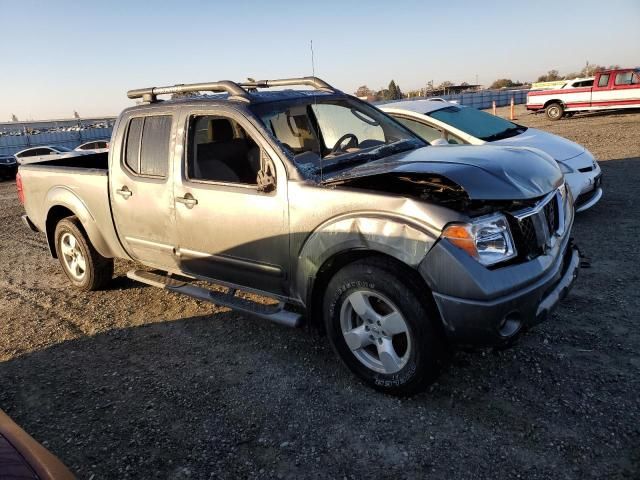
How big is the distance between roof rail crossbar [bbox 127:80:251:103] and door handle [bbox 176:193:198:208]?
2.72 ft

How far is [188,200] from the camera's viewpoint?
12.5 ft

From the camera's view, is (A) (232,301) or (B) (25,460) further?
(A) (232,301)

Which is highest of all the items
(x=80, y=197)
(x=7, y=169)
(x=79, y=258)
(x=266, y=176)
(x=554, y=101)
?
(x=266, y=176)

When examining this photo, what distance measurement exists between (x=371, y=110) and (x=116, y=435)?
10.7 feet

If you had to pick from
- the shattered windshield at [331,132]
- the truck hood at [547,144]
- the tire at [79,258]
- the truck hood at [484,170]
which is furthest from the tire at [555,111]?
the tire at [79,258]

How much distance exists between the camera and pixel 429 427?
2787mm

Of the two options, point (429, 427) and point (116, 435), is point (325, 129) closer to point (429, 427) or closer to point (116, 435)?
point (429, 427)

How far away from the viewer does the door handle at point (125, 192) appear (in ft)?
14.0

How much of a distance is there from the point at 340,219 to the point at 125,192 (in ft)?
7.48

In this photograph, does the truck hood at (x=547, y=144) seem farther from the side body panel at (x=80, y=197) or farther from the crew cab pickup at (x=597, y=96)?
the crew cab pickup at (x=597, y=96)

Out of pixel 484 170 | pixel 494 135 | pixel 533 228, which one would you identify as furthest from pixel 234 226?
pixel 494 135

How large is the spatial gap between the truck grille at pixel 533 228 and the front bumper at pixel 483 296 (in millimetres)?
102

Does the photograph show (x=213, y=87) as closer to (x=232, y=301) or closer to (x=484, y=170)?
(x=232, y=301)

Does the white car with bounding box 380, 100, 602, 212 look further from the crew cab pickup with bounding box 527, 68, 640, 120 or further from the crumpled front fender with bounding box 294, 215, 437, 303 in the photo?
the crew cab pickup with bounding box 527, 68, 640, 120
